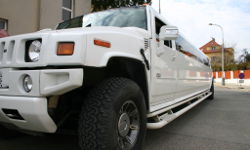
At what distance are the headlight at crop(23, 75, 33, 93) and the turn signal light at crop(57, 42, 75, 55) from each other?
0.34 meters

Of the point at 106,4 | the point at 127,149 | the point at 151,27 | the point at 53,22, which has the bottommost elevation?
the point at 127,149

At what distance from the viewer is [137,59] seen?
2660mm

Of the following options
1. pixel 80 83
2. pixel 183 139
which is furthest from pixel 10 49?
pixel 183 139

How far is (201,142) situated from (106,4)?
11906mm

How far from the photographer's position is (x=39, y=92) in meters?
1.96

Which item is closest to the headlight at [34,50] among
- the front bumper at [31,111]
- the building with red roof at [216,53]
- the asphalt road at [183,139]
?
the front bumper at [31,111]

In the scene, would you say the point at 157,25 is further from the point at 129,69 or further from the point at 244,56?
the point at 244,56

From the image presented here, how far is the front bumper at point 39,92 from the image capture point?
1.95m

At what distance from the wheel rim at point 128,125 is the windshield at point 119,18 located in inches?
49.7

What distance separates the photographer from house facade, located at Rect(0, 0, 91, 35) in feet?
23.4

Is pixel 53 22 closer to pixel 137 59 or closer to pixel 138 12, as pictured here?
pixel 138 12

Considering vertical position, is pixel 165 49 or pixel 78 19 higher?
pixel 78 19

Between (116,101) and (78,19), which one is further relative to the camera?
(78,19)

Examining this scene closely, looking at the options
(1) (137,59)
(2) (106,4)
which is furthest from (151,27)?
(2) (106,4)
